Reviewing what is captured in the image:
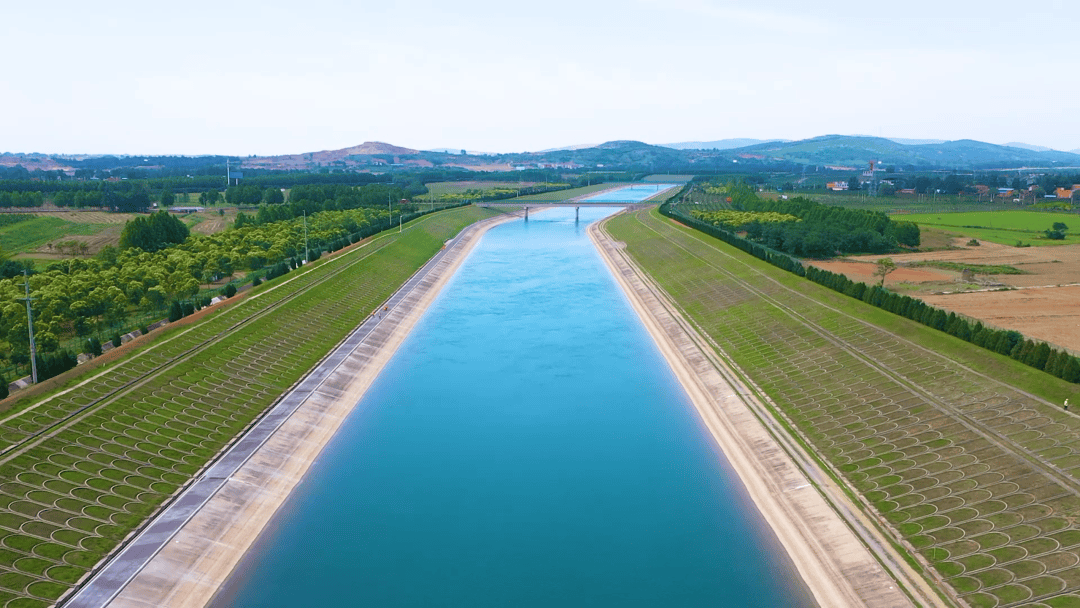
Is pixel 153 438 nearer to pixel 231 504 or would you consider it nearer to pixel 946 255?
pixel 231 504

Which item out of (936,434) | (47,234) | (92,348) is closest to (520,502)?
(936,434)

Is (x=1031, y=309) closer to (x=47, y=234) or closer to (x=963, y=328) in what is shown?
(x=963, y=328)

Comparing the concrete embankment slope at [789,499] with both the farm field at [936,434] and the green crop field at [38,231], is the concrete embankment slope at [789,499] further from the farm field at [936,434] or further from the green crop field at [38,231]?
the green crop field at [38,231]

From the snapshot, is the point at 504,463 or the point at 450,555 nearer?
→ the point at 450,555

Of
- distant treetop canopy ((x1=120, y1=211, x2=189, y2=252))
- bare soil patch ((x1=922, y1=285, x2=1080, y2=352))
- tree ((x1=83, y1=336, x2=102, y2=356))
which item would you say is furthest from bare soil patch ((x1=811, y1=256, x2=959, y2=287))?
distant treetop canopy ((x1=120, y1=211, x2=189, y2=252))

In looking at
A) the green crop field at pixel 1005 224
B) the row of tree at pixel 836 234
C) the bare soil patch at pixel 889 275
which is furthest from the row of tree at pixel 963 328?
the green crop field at pixel 1005 224

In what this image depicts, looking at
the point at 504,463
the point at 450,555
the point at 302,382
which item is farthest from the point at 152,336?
the point at 450,555
